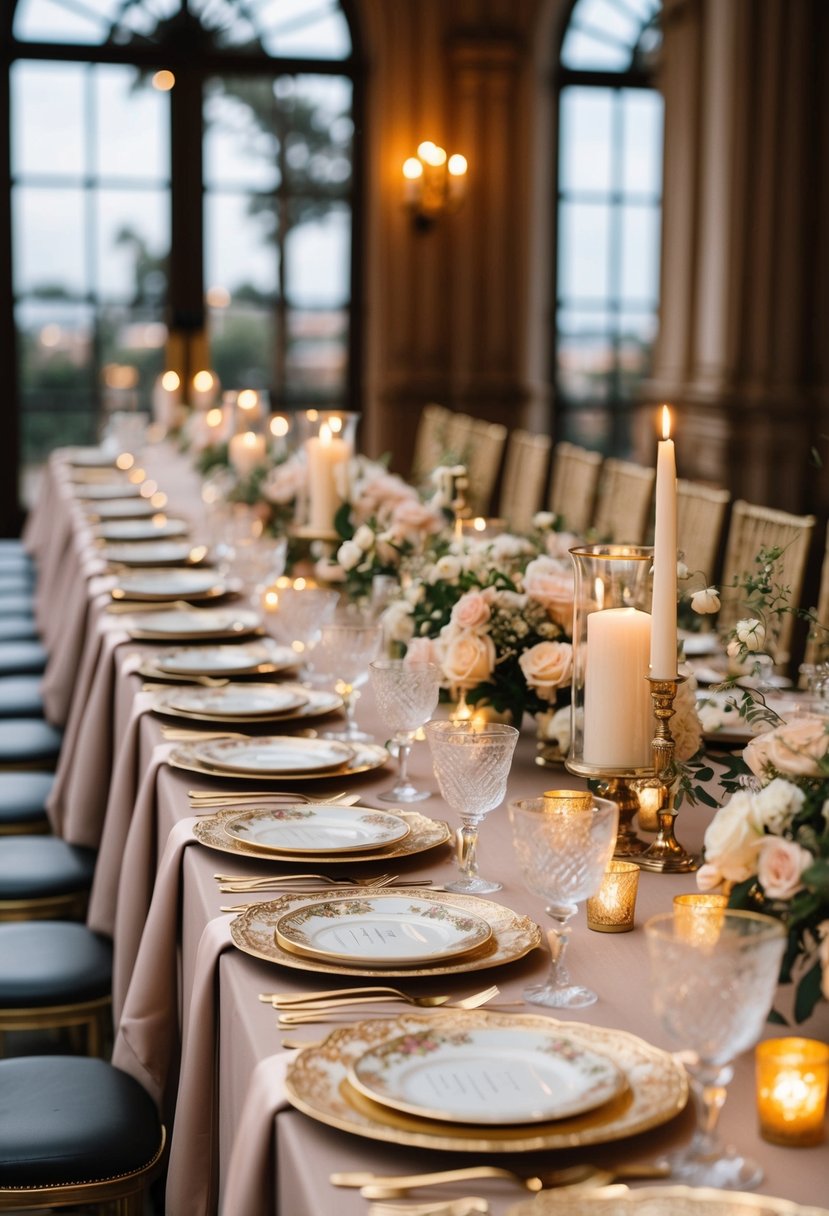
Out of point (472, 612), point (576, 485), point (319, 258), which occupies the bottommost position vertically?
point (576, 485)

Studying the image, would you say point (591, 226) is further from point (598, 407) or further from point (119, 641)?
point (119, 641)

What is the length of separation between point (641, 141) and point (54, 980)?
322 inches

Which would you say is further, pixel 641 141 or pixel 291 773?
pixel 641 141

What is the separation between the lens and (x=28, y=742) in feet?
13.1

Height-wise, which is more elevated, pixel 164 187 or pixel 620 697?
pixel 164 187

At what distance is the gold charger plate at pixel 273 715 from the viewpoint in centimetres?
252

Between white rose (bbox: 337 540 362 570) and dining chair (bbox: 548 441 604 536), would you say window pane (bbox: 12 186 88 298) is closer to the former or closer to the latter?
dining chair (bbox: 548 441 604 536)

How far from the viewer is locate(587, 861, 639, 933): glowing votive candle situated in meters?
Answer: 1.61

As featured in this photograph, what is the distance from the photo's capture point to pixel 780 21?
7625 millimetres

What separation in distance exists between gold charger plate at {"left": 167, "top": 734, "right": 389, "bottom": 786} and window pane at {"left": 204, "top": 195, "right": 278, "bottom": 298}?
7378 millimetres

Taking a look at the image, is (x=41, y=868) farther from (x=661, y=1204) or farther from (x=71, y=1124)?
(x=661, y=1204)

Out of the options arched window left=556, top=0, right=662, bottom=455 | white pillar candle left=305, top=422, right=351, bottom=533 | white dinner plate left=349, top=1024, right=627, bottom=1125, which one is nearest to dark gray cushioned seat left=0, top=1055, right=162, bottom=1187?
white dinner plate left=349, top=1024, right=627, bottom=1125

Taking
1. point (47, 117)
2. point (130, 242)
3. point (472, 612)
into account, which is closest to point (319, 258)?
point (130, 242)

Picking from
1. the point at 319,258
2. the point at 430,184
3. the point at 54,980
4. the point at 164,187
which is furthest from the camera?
the point at 319,258
